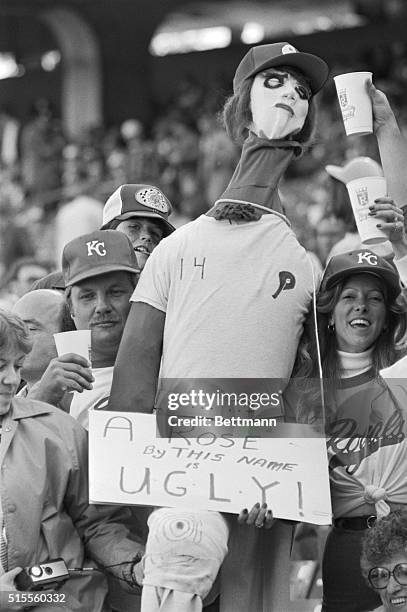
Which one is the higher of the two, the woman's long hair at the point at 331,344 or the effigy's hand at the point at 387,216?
the effigy's hand at the point at 387,216

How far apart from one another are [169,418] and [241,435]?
238mm

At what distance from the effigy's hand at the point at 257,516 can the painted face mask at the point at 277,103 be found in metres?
1.26

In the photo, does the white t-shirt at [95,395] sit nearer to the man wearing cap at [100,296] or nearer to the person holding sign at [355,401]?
the man wearing cap at [100,296]

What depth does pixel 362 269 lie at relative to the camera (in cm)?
491

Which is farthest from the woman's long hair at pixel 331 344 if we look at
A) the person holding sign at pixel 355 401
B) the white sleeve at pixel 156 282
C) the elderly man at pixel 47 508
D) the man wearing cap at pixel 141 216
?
the man wearing cap at pixel 141 216

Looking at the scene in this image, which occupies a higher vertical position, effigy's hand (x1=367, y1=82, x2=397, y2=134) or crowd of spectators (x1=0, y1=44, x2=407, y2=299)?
crowd of spectators (x1=0, y1=44, x2=407, y2=299)

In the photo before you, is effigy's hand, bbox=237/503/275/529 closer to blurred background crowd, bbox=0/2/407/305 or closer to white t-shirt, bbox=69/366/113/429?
white t-shirt, bbox=69/366/113/429

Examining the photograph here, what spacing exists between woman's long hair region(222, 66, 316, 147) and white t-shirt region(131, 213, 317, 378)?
1.22 ft

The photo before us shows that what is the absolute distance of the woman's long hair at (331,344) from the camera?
479cm

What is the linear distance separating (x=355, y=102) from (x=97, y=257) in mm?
1042

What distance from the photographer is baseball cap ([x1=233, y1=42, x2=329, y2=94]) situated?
4871 mm

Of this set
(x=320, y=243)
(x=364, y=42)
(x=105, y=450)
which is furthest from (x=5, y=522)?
(x=364, y=42)

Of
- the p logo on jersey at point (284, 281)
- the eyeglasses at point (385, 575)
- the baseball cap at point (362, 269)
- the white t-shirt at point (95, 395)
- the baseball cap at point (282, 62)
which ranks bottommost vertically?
the eyeglasses at point (385, 575)

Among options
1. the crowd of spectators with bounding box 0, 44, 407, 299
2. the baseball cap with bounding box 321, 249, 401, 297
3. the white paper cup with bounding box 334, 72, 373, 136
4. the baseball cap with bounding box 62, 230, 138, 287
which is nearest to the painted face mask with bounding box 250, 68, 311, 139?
the white paper cup with bounding box 334, 72, 373, 136
